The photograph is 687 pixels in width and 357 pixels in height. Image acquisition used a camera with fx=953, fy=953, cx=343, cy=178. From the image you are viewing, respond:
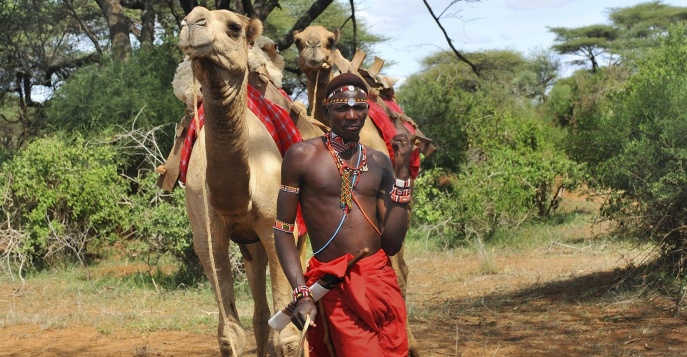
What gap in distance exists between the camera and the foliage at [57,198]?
1202 cm

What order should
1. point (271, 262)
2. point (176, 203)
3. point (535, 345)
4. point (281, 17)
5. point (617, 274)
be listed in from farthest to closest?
1. point (281, 17)
2. point (176, 203)
3. point (617, 274)
4. point (535, 345)
5. point (271, 262)

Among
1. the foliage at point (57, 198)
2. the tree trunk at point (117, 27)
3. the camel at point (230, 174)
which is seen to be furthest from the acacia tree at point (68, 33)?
the camel at point (230, 174)

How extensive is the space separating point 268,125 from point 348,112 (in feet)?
5.31

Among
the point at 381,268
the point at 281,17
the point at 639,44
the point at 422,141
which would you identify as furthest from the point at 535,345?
the point at 639,44

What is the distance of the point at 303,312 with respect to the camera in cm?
378

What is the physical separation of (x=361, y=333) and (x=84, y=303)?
6694 mm

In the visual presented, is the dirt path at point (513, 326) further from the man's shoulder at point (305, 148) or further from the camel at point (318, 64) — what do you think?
the man's shoulder at point (305, 148)

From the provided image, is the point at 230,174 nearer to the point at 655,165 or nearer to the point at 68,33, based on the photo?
the point at 655,165

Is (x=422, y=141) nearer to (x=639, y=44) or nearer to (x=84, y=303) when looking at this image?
(x=84, y=303)

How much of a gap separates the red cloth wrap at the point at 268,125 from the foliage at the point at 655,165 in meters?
3.88

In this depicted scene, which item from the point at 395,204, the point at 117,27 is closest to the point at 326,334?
the point at 395,204

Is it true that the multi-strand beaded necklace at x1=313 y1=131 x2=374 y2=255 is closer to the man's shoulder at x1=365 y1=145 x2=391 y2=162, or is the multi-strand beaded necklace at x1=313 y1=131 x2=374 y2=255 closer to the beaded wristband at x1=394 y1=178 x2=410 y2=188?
the man's shoulder at x1=365 y1=145 x2=391 y2=162

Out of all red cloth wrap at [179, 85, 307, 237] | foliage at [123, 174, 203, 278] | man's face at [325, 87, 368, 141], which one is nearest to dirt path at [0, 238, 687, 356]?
foliage at [123, 174, 203, 278]

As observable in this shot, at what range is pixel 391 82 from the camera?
315 inches
